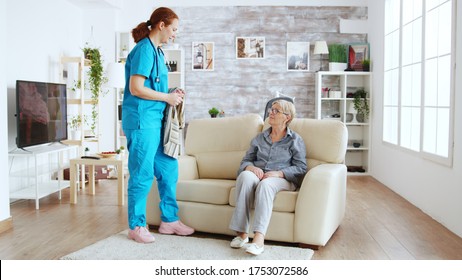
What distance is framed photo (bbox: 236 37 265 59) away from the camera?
25.1ft

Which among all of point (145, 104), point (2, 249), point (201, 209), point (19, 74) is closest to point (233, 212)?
point (201, 209)

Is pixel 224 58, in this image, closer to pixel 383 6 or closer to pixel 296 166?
pixel 383 6

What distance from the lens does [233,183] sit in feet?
12.9

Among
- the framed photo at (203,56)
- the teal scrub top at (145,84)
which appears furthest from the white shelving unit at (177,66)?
the teal scrub top at (145,84)

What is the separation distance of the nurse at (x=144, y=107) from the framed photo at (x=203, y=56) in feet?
13.1

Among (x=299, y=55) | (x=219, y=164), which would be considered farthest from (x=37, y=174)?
(x=299, y=55)

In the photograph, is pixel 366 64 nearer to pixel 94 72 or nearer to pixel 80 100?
pixel 94 72

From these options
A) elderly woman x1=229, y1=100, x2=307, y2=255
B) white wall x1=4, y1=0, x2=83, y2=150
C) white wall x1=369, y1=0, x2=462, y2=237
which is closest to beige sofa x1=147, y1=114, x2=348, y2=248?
elderly woman x1=229, y1=100, x2=307, y2=255

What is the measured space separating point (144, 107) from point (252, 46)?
441cm

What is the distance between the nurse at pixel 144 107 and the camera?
11.5 ft

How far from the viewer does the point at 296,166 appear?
374cm

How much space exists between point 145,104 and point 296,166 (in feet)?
3.88

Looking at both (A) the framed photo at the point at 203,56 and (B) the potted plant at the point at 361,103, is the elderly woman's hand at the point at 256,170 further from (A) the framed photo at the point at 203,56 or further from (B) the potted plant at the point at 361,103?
(A) the framed photo at the point at 203,56

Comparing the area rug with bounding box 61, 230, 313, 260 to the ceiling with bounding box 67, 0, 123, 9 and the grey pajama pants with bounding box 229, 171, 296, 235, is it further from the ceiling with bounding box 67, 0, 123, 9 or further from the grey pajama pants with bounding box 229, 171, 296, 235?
the ceiling with bounding box 67, 0, 123, 9
